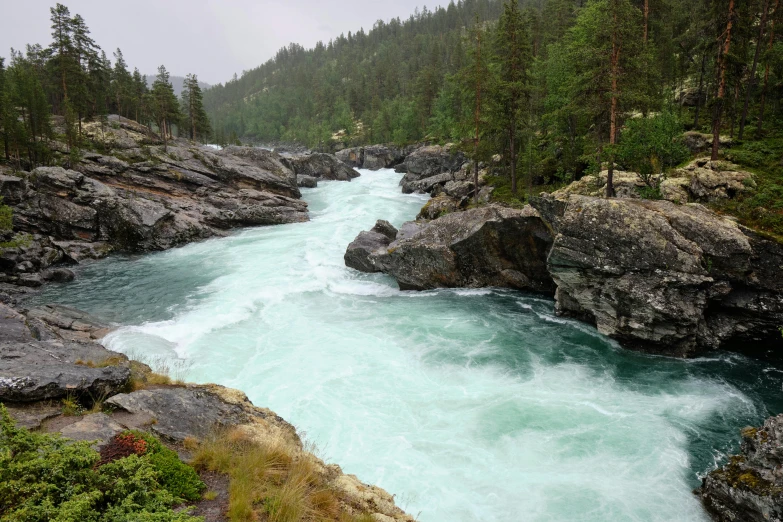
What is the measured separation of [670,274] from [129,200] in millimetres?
38600

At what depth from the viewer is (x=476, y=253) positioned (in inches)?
958

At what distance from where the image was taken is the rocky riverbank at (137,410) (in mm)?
7336

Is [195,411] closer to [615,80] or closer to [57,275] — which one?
[615,80]

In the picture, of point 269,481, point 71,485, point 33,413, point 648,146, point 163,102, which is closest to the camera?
point 71,485

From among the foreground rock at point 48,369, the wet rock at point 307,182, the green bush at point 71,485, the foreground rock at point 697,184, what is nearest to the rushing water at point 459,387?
the foreground rock at point 48,369

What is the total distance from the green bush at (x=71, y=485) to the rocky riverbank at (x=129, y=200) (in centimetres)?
2602

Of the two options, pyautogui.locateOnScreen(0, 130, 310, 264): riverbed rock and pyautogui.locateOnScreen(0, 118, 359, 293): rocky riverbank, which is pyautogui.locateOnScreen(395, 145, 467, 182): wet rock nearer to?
pyautogui.locateOnScreen(0, 130, 310, 264): riverbed rock

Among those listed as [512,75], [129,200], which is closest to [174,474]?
[512,75]

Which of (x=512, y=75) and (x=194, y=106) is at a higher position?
(x=194, y=106)

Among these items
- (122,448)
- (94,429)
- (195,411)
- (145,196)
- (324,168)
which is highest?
(324,168)

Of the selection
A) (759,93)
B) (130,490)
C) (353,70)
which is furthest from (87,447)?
(353,70)

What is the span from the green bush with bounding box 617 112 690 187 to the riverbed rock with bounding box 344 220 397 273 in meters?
15.3

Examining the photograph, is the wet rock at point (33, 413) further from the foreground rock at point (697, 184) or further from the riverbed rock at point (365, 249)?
the foreground rock at point (697, 184)

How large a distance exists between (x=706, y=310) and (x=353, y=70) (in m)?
170
